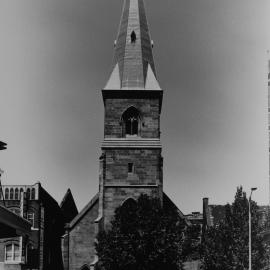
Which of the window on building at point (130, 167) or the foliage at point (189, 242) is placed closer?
the foliage at point (189, 242)

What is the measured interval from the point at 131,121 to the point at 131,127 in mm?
526

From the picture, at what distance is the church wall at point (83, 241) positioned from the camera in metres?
Result: 39.9

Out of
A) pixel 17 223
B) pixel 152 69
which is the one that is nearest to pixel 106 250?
pixel 152 69

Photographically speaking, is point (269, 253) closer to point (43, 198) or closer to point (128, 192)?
point (128, 192)

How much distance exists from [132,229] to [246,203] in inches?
419

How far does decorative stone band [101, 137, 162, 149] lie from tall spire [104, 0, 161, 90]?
4521 millimetres

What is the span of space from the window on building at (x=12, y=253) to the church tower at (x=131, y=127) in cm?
789

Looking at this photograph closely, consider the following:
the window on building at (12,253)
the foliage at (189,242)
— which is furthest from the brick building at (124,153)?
the foliage at (189,242)

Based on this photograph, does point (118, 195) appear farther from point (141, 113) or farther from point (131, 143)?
point (141, 113)

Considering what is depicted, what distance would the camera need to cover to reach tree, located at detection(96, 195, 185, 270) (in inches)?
1210

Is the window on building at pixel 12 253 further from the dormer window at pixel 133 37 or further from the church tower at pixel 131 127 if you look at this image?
the dormer window at pixel 133 37

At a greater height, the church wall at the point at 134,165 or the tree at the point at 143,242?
the church wall at the point at 134,165

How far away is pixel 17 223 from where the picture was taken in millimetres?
4941

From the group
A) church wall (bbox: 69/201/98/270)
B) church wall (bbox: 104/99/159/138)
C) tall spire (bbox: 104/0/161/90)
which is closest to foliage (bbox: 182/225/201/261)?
church wall (bbox: 69/201/98/270)
